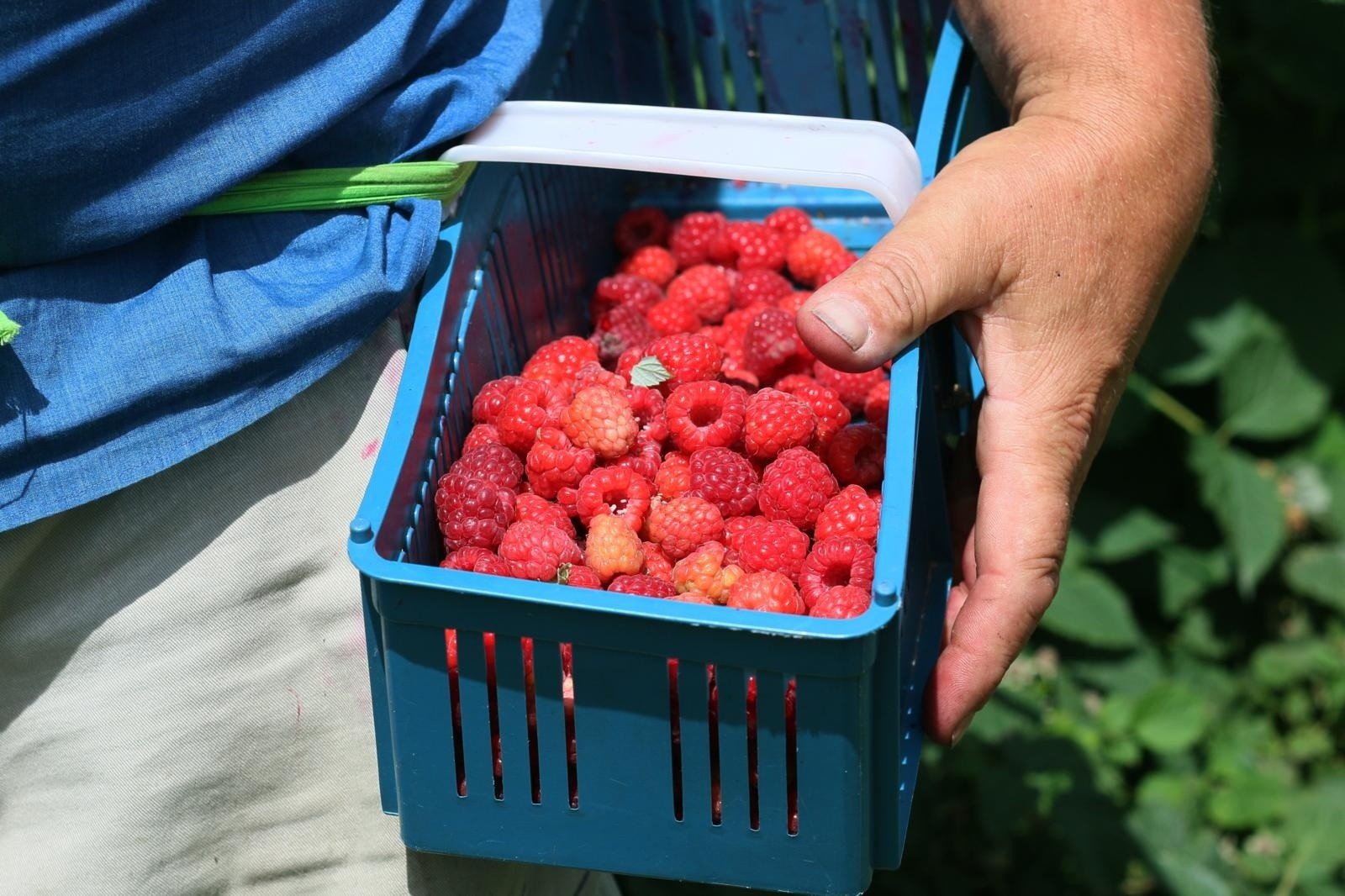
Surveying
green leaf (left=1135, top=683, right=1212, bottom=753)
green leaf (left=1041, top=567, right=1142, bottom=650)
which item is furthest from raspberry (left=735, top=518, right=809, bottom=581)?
green leaf (left=1135, top=683, right=1212, bottom=753)

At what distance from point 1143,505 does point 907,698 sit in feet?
4.94

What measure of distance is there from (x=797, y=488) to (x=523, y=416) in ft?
0.87

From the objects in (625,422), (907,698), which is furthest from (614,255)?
(907,698)

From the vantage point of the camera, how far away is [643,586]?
4.02ft

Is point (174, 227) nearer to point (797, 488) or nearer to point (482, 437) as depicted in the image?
point (482, 437)

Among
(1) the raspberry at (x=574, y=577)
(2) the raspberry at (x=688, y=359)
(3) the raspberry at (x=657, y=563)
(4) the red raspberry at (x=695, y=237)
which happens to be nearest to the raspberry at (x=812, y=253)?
(4) the red raspberry at (x=695, y=237)

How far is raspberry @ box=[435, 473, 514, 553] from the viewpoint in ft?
3.94

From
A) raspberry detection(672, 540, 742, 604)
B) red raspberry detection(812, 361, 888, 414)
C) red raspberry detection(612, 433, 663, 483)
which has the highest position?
red raspberry detection(812, 361, 888, 414)

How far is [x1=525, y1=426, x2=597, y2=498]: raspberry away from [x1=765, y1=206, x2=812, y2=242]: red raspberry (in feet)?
1.55

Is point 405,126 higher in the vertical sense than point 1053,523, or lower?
higher

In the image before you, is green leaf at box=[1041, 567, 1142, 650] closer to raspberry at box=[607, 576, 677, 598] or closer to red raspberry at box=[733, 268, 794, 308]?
red raspberry at box=[733, 268, 794, 308]

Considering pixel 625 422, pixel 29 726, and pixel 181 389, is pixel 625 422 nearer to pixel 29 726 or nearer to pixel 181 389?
pixel 181 389

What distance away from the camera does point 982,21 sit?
4.67ft

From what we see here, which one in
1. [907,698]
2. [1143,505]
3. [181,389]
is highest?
[181,389]
